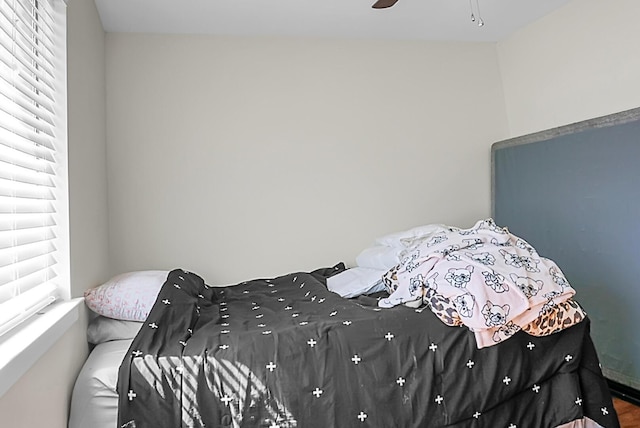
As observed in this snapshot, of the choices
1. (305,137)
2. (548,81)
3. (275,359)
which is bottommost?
(275,359)

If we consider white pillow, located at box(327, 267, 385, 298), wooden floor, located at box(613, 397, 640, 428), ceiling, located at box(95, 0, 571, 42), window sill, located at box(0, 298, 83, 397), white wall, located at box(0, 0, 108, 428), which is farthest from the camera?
ceiling, located at box(95, 0, 571, 42)

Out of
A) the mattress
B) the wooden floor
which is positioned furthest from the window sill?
the wooden floor

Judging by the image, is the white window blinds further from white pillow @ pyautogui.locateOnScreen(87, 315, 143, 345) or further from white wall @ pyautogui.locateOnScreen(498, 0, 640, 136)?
white wall @ pyautogui.locateOnScreen(498, 0, 640, 136)

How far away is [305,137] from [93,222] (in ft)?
4.58

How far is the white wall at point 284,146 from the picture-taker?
287 centimetres

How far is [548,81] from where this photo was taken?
320 centimetres

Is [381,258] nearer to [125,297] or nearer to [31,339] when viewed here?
[125,297]

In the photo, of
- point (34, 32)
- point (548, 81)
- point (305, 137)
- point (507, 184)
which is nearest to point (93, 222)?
point (34, 32)

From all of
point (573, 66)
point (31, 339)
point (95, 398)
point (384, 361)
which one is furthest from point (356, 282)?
Answer: point (573, 66)

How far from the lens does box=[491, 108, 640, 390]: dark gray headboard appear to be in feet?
8.43

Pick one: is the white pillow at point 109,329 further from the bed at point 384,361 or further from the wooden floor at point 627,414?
the wooden floor at point 627,414

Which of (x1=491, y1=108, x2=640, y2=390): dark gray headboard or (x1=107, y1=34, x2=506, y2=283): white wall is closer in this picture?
(x1=491, y1=108, x2=640, y2=390): dark gray headboard

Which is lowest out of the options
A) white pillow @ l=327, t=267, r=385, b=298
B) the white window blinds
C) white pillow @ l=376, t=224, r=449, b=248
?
white pillow @ l=327, t=267, r=385, b=298

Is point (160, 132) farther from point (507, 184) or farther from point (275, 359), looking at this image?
point (507, 184)
